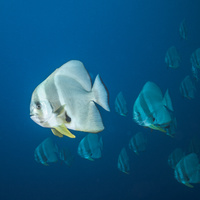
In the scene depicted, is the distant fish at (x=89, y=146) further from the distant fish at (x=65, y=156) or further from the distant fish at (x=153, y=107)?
the distant fish at (x=153, y=107)

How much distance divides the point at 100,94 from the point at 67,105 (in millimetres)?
190

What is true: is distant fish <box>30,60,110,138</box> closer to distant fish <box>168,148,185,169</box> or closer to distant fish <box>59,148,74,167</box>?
distant fish <box>168,148,185,169</box>

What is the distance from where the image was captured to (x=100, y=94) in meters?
1.00

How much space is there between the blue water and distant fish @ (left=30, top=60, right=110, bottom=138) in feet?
31.4

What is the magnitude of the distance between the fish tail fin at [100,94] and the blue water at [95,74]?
9614 mm

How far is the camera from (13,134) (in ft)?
41.1

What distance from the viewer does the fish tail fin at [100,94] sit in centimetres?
99

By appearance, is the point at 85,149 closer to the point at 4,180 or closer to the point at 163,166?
the point at 163,166

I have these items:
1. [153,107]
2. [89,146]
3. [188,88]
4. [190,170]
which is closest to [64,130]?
[153,107]

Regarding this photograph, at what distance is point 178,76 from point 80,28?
32.3 feet

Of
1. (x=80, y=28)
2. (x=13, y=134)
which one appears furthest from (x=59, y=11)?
(x=13, y=134)

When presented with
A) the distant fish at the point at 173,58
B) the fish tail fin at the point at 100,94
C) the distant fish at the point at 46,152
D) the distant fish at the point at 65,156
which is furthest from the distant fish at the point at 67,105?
the distant fish at the point at 65,156

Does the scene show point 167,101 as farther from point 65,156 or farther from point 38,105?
point 65,156

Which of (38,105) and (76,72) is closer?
(38,105)
